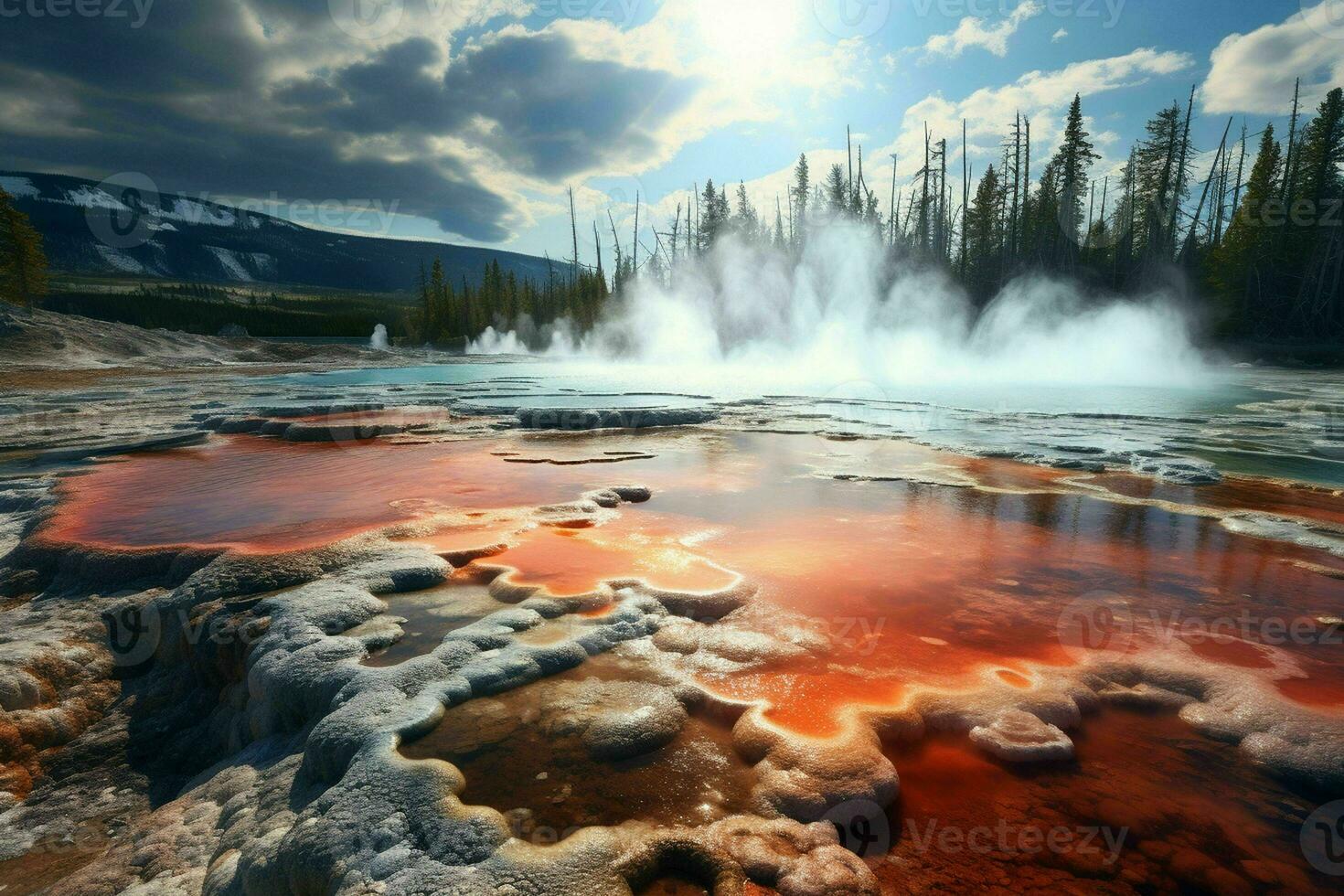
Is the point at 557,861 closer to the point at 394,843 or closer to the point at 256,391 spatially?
the point at 394,843

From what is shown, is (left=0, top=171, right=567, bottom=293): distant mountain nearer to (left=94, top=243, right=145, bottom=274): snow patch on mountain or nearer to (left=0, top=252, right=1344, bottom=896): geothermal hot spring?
(left=94, top=243, right=145, bottom=274): snow patch on mountain

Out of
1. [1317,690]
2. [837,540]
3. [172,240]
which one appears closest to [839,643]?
[837,540]

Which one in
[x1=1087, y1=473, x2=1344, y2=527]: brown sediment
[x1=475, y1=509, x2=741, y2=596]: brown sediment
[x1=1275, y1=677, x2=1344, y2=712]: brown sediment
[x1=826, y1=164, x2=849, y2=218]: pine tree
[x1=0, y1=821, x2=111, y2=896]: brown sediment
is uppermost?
[x1=826, y1=164, x2=849, y2=218]: pine tree

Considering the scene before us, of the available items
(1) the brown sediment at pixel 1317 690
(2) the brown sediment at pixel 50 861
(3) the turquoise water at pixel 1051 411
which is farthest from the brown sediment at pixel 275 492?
(1) the brown sediment at pixel 1317 690

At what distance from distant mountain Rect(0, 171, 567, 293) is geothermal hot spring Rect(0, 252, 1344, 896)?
17932 centimetres

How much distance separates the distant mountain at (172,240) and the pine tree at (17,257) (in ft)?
454

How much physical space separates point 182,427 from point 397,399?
4645 mm

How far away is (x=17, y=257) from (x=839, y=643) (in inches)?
2066

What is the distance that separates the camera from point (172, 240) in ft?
565

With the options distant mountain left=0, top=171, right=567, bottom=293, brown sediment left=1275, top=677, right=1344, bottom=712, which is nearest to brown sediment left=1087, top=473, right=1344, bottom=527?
brown sediment left=1275, top=677, right=1344, bottom=712

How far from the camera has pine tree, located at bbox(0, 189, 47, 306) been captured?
3472 cm

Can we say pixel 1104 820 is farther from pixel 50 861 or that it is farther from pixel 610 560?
pixel 50 861

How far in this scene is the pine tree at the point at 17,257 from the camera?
3472cm

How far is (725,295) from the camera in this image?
44.2 meters
